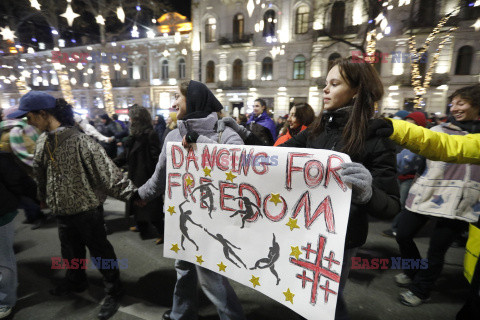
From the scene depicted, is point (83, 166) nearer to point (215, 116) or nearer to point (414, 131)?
point (215, 116)

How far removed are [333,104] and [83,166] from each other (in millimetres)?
2224

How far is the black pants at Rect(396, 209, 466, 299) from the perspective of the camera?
245 centimetres

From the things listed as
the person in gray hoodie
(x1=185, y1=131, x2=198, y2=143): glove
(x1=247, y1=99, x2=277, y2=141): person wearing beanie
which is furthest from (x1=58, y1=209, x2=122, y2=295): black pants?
(x1=247, y1=99, x2=277, y2=141): person wearing beanie

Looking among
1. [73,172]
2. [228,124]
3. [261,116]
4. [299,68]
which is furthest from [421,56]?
[73,172]

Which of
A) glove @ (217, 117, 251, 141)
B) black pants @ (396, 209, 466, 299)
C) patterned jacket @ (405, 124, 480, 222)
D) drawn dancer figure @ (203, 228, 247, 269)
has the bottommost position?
black pants @ (396, 209, 466, 299)

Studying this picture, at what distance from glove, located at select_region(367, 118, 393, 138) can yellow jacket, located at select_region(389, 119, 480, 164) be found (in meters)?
0.05

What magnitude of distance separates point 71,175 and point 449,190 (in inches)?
139

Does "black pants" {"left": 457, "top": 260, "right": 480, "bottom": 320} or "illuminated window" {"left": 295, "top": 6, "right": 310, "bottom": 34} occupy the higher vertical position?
"illuminated window" {"left": 295, "top": 6, "right": 310, "bottom": 34}

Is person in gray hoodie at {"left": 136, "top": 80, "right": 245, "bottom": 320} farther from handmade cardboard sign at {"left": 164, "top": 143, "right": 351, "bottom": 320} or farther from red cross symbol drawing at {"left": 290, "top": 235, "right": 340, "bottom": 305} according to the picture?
red cross symbol drawing at {"left": 290, "top": 235, "right": 340, "bottom": 305}

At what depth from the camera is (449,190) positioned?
95.1 inches

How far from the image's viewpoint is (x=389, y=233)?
13.8ft

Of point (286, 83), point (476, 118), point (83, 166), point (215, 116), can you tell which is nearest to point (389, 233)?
point (476, 118)

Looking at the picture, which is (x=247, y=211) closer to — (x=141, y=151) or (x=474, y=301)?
(x=474, y=301)

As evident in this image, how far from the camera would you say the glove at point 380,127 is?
130 centimetres
